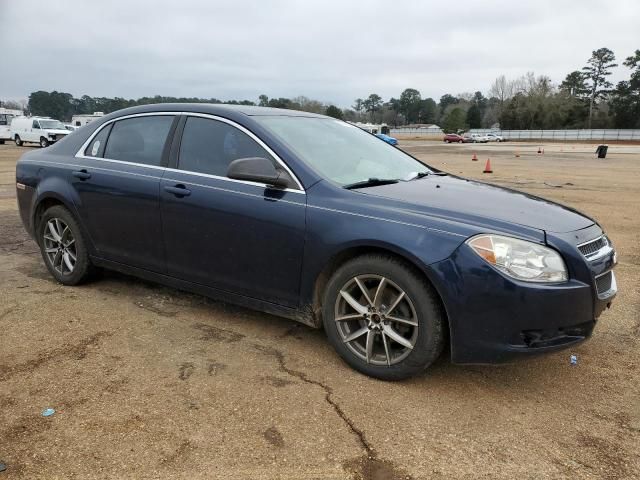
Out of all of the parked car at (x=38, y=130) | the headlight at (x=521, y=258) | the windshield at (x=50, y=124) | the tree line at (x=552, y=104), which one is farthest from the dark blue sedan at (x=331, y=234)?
the tree line at (x=552, y=104)

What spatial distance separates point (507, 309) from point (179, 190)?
2412mm

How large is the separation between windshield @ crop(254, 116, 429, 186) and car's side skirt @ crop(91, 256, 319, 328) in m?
0.92

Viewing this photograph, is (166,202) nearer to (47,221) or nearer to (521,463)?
(47,221)

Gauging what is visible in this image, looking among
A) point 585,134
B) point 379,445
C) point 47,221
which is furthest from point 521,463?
point 585,134

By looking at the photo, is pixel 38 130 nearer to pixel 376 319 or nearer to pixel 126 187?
pixel 126 187

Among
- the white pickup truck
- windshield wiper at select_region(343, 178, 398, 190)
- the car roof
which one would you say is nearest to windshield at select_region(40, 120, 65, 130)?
the white pickup truck

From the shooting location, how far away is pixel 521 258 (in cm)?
283

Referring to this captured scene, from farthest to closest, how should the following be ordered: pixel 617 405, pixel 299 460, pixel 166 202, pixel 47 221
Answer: pixel 47 221, pixel 166 202, pixel 617 405, pixel 299 460

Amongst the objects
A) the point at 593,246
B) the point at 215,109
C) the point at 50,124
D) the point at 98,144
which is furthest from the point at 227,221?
the point at 50,124

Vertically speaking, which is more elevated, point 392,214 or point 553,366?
point 392,214

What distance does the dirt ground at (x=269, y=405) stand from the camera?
246 cm

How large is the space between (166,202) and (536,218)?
8.44 feet

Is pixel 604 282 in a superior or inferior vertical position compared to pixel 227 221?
inferior

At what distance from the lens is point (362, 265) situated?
3148mm
